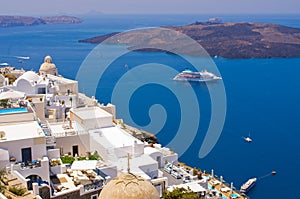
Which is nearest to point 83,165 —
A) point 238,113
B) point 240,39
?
point 238,113

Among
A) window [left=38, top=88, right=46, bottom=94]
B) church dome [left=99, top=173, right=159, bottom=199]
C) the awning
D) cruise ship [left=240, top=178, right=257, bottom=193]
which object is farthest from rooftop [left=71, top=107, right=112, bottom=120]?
church dome [left=99, top=173, right=159, bottom=199]

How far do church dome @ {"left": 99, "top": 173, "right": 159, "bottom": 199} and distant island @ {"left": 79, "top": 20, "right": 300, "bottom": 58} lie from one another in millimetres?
55798

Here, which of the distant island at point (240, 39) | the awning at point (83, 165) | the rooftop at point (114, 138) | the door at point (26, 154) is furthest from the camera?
the distant island at point (240, 39)

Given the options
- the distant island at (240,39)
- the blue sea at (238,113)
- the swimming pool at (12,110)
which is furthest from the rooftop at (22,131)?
the distant island at (240,39)

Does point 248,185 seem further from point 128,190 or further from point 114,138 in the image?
point 128,190

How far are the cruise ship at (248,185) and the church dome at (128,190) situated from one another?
460 inches

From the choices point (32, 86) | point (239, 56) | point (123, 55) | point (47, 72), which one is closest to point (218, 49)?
point (239, 56)

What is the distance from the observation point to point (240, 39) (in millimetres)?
84875

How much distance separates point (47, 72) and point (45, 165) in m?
12.0

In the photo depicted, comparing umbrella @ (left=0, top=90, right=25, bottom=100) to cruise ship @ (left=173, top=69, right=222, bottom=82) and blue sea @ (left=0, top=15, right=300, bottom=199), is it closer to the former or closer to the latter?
blue sea @ (left=0, top=15, right=300, bottom=199)

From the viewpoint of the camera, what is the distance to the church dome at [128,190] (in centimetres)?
600

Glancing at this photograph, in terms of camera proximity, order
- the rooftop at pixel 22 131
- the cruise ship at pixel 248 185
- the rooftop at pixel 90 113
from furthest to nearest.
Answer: the cruise ship at pixel 248 185
the rooftop at pixel 90 113
the rooftop at pixel 22 131

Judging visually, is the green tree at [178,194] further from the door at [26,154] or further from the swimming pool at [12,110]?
the swimming pool at [12,110]

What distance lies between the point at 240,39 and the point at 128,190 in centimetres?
8215
